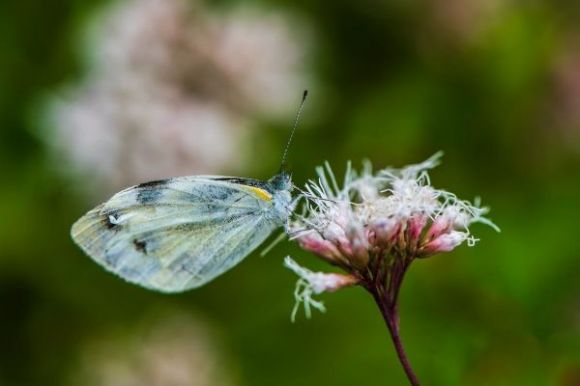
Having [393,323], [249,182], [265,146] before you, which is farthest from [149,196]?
[265,146]

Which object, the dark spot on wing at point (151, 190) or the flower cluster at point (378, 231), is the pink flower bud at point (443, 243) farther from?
the dark spot on wing at point (151, 190)

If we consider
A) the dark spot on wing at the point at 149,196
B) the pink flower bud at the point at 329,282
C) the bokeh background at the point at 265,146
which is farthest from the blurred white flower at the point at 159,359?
the pink flower bud at the point at 329,282

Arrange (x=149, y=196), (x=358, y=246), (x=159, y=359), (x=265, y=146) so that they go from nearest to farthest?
(x=358, y=246), (x=149, y=196), (x=159, y=359), (x=265, y=146)

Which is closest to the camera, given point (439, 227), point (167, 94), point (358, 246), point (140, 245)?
A: point (358, 246)

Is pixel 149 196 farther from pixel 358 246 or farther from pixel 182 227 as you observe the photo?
pixel 358 246

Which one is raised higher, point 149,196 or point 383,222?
point 149,196

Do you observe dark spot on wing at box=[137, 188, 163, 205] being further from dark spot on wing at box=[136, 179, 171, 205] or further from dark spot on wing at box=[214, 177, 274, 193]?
dark spot on wing at box=[214, 177, 274, 193]

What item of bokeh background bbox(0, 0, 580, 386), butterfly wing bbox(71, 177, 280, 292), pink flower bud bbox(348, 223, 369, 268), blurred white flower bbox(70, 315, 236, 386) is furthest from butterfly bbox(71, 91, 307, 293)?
blurred white flower bbox(70, 315, 236, 386)
